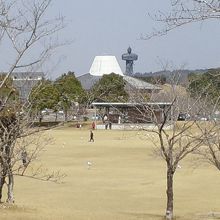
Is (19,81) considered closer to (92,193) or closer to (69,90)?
(92,193)

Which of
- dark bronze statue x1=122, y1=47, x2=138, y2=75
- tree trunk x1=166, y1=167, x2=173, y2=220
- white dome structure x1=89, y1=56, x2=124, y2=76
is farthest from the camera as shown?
dark bronze statue x1=122, y1=47, x2=138, y2=75

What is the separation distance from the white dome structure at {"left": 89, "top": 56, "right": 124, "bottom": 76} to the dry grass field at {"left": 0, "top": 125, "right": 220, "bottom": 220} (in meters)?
82.3

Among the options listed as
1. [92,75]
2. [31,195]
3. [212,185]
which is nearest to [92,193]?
[31,195]

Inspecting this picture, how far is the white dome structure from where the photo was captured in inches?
4845

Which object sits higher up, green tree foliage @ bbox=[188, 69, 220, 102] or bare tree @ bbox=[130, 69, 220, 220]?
green tree foliage @ bbox=[188, 69, 220, 102]

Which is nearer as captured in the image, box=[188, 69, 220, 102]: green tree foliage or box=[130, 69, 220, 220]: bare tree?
box=[188, 69, 220, 102]: green tree foliage

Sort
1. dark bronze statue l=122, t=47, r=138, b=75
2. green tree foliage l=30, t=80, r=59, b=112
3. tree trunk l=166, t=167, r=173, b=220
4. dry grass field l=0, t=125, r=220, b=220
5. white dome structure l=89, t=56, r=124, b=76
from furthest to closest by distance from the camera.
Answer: dark bronze statue l=122, t=47, r=138, b=75, white dome structure l=89, t=56, r=124, b=76, dry grass field l=0, t=125, r=220, b=220, tree trunk l=166, t=167, r=173, b=220, green tree foliage l=30, t=80, r=59, b=112

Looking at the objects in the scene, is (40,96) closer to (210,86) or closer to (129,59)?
(210,86)

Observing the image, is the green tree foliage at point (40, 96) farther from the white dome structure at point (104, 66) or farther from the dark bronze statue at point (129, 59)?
the dark bronze statue at point (129, 59)

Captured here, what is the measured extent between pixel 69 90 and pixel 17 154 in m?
52.7

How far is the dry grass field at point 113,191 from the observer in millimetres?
15070

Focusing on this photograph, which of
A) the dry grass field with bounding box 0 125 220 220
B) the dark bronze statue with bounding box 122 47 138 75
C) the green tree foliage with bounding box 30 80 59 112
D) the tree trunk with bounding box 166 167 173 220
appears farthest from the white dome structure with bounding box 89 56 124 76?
the tree trunk with bounding box 166 167 173 220

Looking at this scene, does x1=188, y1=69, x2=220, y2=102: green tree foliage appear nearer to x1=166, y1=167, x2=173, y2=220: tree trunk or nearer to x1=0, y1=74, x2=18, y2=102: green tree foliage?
x1=166, y1=167, x2=173, y2=220: tree trunk

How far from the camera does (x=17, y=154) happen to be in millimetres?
14789
